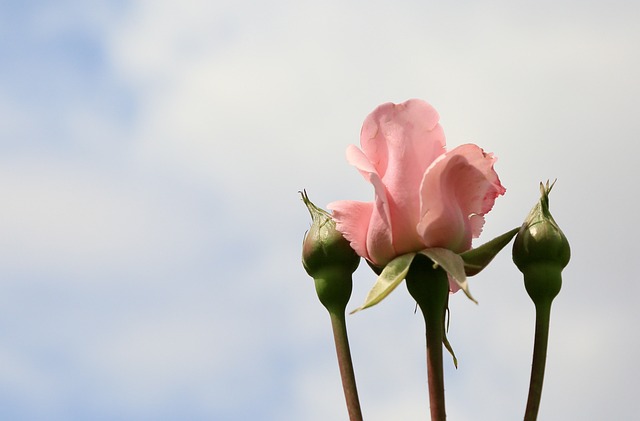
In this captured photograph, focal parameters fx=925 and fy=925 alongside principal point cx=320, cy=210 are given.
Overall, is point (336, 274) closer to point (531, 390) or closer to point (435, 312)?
point (435, 312)

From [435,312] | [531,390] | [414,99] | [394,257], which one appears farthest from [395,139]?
[531,390]

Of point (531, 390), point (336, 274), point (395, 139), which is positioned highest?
point (395, 139)

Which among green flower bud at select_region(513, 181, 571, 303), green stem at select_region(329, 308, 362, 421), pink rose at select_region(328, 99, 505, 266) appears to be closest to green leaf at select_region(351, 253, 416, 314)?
pink rose at select_region(328, 99, 505, 266)

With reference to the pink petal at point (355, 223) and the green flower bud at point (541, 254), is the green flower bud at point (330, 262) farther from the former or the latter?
the green flower bud at point (541, 254)

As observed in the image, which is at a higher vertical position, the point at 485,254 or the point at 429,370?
the point at 485,254

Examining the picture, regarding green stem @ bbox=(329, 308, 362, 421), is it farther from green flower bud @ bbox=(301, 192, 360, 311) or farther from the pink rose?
the pink rose

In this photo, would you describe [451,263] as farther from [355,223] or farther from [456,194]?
[355,223]

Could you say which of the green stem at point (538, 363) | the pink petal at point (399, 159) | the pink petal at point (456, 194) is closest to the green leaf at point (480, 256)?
the pink petal at point (456, 194)
